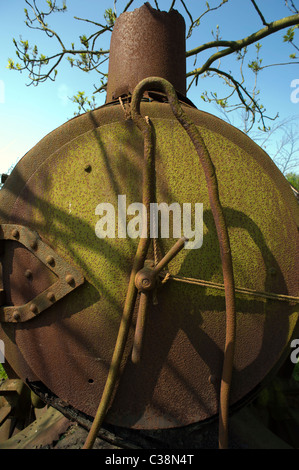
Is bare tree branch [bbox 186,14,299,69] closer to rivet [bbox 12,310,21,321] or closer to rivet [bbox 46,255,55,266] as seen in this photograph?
rivet [bbox 46,255,55,266]

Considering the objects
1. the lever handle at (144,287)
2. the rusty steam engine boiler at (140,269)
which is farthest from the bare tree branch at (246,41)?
the lever handle at (144,287)

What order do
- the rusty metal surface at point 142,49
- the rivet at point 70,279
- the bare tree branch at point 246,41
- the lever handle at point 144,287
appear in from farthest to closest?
1. the bare tree branch at point 246,41
2. the rusty metal surface at point 142,49
3. the rivet at point 70,279
4. the lever handle at point 144,287

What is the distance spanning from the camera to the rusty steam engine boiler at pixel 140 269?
1398mm

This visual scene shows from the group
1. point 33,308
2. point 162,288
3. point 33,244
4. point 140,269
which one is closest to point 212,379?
point 162,288

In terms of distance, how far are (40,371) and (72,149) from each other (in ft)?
3.21

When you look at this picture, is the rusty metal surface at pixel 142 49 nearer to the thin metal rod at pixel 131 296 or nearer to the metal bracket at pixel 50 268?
the thin metal rod at pixel 131 296

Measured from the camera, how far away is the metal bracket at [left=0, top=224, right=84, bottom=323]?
1.39 m

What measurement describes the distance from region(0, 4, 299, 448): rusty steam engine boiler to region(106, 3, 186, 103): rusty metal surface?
0.41 meters

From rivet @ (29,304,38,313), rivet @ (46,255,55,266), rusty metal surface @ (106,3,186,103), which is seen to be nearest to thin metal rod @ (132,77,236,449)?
rusty metal surface @ (106,3,186,103)

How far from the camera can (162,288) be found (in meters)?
1.39

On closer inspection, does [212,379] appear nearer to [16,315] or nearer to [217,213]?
[217,213]

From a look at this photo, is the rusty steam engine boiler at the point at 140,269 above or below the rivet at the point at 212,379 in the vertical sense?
above

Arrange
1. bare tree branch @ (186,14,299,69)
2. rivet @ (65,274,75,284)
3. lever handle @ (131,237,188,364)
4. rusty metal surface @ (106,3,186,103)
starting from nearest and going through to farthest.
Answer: lever handle @ (131,237,188,364)
rivet @ (65,274,75,284)
rusty metal surface @ (106,3,186,103)
bare tree branch @ (186,14,299,69)

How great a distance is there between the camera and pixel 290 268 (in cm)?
148
